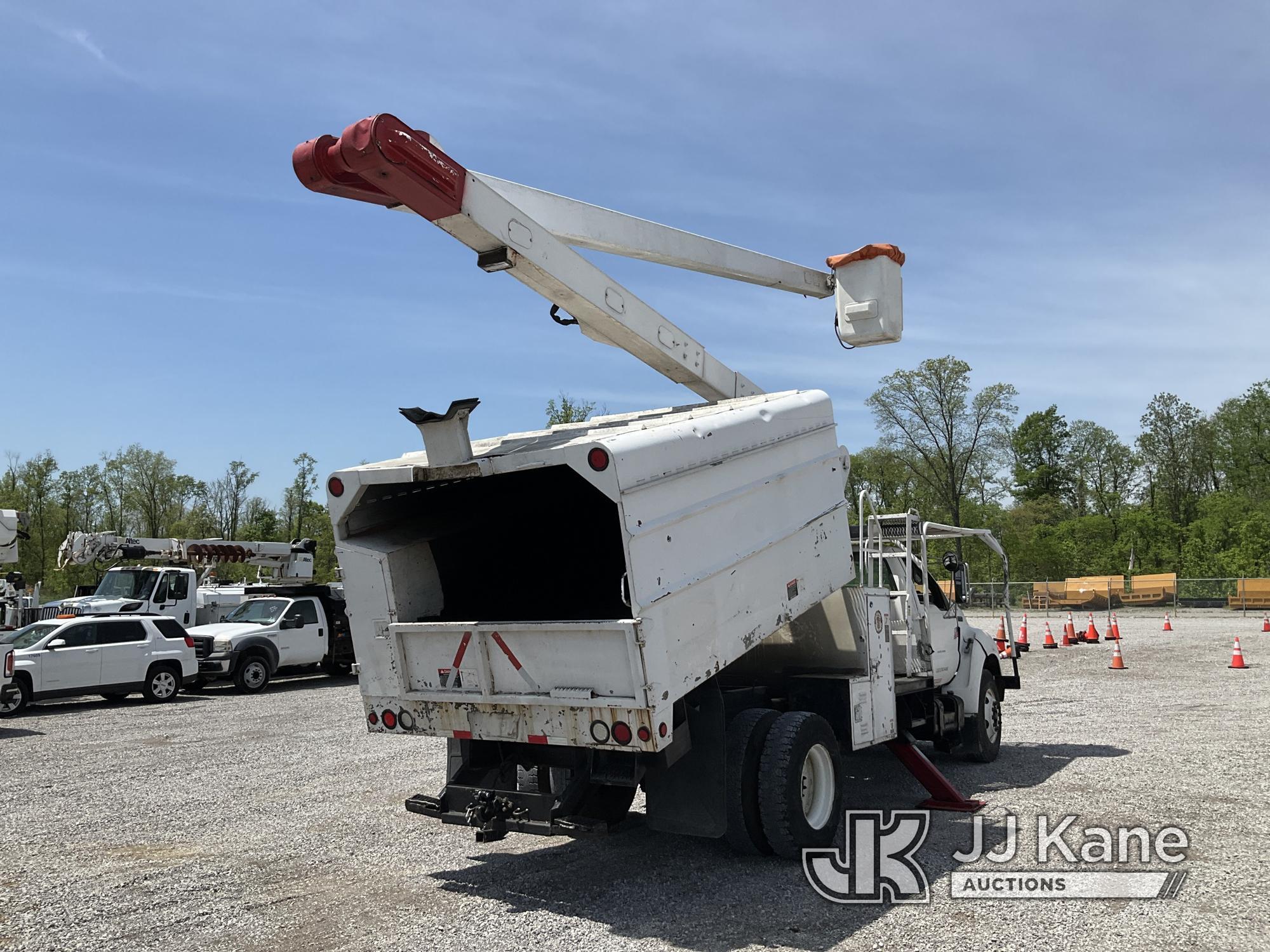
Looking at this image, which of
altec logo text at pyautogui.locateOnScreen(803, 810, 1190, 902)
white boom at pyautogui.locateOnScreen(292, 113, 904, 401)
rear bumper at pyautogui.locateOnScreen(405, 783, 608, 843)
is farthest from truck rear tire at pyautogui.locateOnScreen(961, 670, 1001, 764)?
rear bumper at pyautogui.locateOnScreen(405, 783, 608, 843)

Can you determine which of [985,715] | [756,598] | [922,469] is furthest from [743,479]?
[922,469]

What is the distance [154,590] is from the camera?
22391 millimetres

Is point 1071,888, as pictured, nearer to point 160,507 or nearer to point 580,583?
point 580,583

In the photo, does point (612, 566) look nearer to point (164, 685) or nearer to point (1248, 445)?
point (164, 685)

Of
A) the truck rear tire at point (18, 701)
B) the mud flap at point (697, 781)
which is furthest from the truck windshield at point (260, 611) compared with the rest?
the mud flap at point (697, 781)

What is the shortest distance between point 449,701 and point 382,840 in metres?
1.93

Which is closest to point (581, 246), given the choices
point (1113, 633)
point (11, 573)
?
point (11, 573)

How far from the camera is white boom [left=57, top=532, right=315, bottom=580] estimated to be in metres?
24.2

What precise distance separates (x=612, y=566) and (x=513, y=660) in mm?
1604

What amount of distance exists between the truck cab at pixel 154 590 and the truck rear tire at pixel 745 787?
1867 cm

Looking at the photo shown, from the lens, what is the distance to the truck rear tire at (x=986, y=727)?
401 inches

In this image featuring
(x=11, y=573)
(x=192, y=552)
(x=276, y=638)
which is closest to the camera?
(x=11, y=573)

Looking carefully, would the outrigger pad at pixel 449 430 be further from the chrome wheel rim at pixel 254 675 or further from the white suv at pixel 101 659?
the chrome wheel rim at pixel 254 675

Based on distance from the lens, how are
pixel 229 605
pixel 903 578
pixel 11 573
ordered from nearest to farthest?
pixel 903 578
pixel 11 573
pixel 229 605
